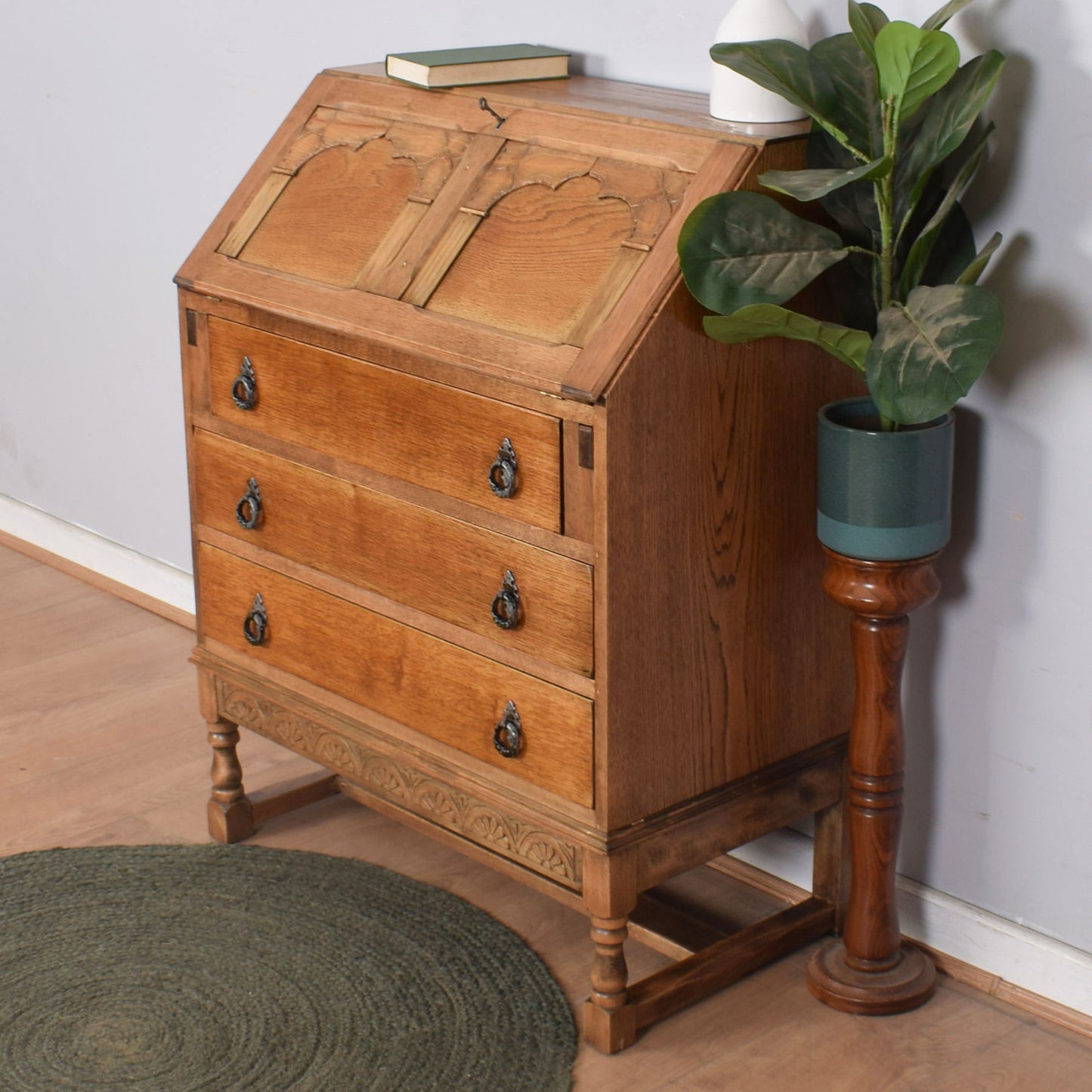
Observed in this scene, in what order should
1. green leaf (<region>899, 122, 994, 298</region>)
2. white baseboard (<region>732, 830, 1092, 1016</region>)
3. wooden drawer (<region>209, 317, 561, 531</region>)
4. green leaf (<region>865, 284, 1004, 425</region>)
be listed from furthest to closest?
1. white baseboard (<region>732, 830, 1092, 1016</region>)
2. wooden drawer (<region>209, 317, 561, 531</region>)
3. green leaf (<region>899, 122, 994, 298</region>)
4. green leaf (<region>865, 284, 1004, 425</region>)

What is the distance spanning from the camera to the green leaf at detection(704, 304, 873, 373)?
183 cm

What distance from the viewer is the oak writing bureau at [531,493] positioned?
6.32ft

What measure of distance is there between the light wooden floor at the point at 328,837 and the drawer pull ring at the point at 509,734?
41 centimetres

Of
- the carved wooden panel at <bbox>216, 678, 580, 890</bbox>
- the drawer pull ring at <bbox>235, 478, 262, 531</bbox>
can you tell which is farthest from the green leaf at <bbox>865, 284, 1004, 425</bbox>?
the drawer pull ring at <bbox>235, 478, 262, 531</bbox>

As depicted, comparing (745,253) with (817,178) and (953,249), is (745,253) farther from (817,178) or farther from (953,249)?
(953,249)

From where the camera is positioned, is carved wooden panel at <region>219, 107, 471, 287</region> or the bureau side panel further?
carved wooden panel at <region>219, 107, 471, 287</region>

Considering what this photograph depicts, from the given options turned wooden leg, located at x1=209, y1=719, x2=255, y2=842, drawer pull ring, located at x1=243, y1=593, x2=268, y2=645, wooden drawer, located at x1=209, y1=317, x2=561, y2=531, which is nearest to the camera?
wooden drawer, located at x1=209, y1=317, x2=561, y2=531

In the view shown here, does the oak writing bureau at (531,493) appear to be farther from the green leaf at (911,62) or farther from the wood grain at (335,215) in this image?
the green leaf at (911,62)

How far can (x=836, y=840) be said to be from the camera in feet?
7.71

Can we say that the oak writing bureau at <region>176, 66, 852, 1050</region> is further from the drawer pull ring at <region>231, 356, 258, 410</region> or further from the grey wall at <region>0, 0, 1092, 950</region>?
the grey wall at <region>0, 0, 1092, 950</region>

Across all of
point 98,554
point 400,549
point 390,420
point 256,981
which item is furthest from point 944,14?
point 98,554

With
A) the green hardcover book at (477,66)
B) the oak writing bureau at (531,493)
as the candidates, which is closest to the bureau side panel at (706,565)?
the oak writing bureau at (531,493)

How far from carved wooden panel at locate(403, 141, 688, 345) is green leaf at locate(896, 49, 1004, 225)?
0.26 m

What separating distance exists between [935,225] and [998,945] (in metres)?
1.02
